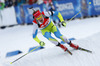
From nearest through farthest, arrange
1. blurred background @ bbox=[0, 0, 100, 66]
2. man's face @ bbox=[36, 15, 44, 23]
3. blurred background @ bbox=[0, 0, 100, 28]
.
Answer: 1. man's face @ bbox=[36, 15, 44, 23]
2. blurred background @ bbox=[0, 0, 100, 66]
3. blurred background @ bbox=[0, 0, 100, 28]

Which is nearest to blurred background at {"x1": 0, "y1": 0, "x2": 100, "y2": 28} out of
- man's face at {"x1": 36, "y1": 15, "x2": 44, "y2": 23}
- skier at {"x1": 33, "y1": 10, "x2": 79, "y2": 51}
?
skier at {"x1": 33, "y1": 10, "x2": 79, "y2": 51}

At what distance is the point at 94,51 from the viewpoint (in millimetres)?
4324

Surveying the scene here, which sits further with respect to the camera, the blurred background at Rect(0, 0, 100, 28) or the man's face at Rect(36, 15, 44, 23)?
the blurred background at Rect(0, 0, 100, 28)

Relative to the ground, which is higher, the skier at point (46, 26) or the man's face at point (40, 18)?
the man's face at point (40, 18)

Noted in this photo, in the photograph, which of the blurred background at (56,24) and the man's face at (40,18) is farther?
the blurred background at (56,24)

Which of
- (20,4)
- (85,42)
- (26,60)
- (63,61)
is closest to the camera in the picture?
(63,61)

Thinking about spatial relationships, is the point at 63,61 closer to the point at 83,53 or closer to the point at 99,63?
the point at 83,53

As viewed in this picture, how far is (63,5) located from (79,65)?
7.35 metres

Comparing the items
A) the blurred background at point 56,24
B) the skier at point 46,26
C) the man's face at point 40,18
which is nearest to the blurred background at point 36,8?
the blurred background at point 56,24

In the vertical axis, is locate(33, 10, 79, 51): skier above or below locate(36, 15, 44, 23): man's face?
below

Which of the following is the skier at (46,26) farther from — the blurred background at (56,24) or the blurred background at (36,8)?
the blurred background at (36,8)

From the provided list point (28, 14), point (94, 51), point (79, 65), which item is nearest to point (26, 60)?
point (79, 65)

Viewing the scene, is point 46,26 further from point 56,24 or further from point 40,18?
point 56,24

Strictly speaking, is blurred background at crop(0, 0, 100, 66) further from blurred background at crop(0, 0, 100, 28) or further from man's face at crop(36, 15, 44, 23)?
man's face at crop(36, 15, 44, 23)
